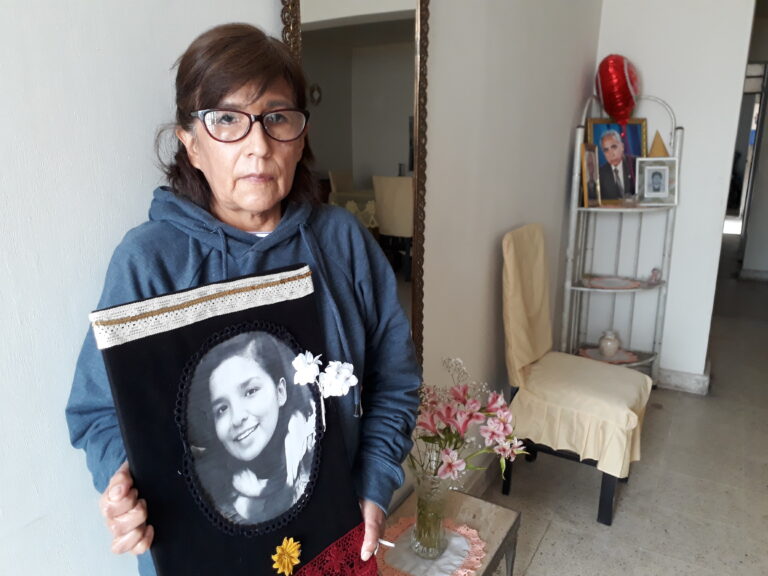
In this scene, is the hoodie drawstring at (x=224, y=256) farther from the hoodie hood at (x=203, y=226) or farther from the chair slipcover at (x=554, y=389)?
the chair slipcover at (x=554, y=389)

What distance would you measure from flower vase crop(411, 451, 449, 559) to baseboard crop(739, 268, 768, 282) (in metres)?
5.88

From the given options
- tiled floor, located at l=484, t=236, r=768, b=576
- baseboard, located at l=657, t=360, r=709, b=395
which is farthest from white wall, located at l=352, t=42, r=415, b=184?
baseboard, located at l=657, t=360, r=709, b=395

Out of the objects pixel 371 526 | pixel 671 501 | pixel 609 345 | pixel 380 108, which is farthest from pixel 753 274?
pixel 371 526

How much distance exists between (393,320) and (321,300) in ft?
0.57

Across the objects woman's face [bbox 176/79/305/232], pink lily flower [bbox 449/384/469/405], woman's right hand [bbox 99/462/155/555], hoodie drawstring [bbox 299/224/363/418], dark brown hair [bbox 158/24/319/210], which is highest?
dark brown hair [bbox 158/24/319/210]

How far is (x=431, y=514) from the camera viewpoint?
1421 mm

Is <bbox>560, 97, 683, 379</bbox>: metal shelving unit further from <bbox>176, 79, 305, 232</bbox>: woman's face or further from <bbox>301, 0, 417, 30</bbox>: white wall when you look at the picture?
<bbox>176, 79, 305, 232</bbox>: woman's face

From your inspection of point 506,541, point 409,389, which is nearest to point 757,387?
point 506,541

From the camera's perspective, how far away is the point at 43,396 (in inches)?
29.3

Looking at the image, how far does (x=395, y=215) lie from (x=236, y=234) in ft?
2.25

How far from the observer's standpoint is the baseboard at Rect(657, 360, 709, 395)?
129 inches

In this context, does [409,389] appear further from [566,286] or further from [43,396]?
[566,286]

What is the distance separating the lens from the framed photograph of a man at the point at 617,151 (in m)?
2.99

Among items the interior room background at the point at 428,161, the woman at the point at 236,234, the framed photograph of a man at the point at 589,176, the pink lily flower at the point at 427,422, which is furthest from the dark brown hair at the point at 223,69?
the framed photograph of a man at the point at 589,176
